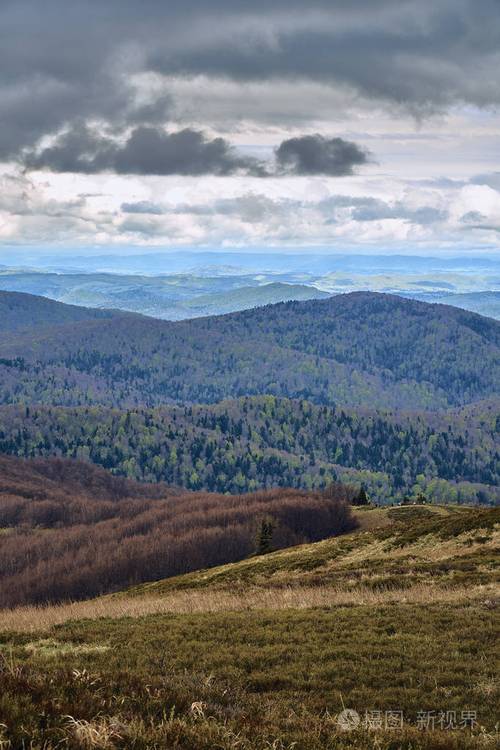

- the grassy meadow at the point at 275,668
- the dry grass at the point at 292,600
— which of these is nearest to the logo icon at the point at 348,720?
the grassy meadow at the point at 275,668

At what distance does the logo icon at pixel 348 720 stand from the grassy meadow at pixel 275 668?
130 millimetres

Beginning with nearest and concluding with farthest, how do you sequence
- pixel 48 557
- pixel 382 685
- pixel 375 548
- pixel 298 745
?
pixel 298 745 < pixel 382 685 < pixel 375 548 < pixel 48 557

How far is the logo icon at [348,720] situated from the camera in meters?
13.0

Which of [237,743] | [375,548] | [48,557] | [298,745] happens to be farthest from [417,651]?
[48,557]

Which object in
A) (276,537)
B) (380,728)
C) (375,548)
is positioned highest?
(380,728)

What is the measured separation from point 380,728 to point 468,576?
25421 millimetres

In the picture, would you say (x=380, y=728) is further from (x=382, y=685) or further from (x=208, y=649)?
(x=208, y=649)

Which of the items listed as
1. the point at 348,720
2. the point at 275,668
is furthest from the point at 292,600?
the point at 348,720

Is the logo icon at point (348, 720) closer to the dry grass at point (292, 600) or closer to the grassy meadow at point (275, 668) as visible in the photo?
the grassy meadow at point (275, 668)

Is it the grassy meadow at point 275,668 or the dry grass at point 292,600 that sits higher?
the grassy meadow at point 275,668

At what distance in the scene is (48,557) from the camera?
18338 centimetres

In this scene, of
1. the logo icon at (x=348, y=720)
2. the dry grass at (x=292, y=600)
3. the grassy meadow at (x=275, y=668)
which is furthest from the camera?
the dry grass at (x=292, y=600)

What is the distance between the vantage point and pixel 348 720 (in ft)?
46.9

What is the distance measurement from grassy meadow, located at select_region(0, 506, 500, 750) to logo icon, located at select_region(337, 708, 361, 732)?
0.43ft
